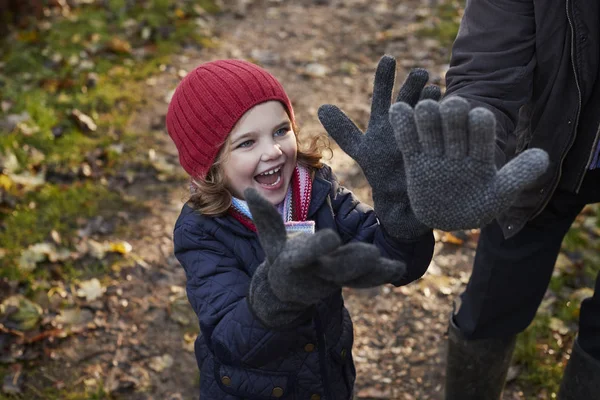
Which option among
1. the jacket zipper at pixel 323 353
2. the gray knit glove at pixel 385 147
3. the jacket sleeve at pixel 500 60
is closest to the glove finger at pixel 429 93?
the gray knit glove at pixel 385 147

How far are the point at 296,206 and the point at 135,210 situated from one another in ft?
7.24

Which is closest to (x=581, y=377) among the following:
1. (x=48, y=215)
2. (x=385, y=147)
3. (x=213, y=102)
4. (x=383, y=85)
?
(x=385, y=147)

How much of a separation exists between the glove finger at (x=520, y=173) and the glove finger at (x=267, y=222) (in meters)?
0.51

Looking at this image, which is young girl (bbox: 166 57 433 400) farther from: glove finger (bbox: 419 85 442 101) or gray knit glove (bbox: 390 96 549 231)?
gray knit glove (bbox: 390 96 549 231)

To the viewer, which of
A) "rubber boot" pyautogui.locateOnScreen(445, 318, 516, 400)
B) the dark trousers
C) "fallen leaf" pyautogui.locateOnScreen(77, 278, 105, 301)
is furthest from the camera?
"fallen leaf" pyautogui.locateOnScreen(77, 278, 105, 301)

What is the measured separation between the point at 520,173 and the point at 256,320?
74cm

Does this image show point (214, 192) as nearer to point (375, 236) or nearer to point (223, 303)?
point (223, 303)

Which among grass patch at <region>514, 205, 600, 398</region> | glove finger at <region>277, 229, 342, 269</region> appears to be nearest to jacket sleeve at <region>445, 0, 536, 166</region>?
glove finger at <region>277, 229, 342, 269</region>

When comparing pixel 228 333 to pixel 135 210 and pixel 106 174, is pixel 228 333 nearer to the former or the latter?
pixel 135 210

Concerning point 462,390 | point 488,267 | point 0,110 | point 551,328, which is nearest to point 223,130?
point 488,267

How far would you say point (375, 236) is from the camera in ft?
6.51

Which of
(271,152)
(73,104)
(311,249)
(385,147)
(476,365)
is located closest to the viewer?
(311,249)

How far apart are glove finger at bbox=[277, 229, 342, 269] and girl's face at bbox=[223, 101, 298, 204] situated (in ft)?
1.58

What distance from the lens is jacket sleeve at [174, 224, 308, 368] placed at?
5.65 ft
